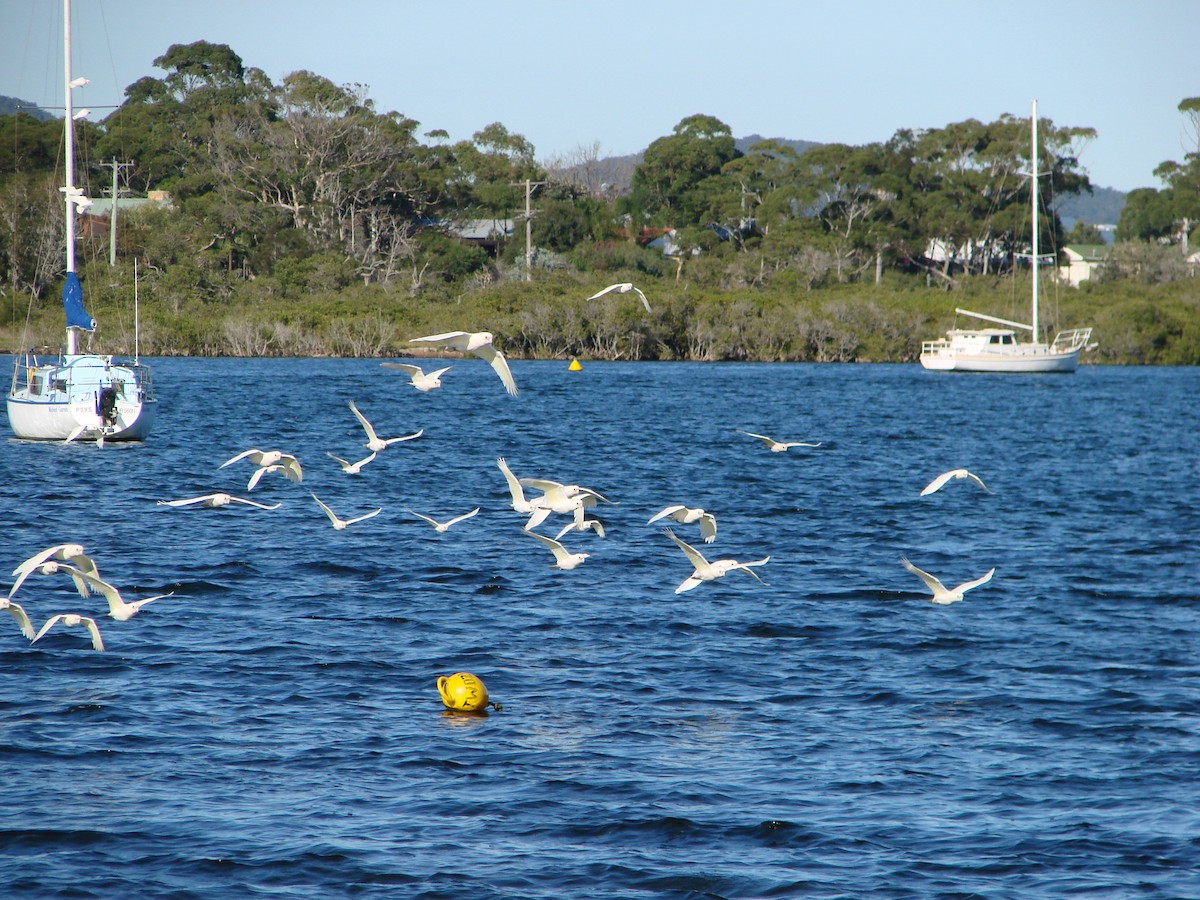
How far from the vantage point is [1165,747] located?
14773 mm

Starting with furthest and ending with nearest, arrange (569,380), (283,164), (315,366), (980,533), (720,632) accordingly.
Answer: (283,164) < (315,366) < (569,380) < (980,533) < (720,632)

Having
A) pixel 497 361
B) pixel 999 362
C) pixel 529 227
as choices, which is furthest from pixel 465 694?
pixel 529 227

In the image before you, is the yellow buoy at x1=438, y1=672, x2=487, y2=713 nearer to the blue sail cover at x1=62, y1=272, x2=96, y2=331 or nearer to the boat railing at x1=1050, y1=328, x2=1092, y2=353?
the blue sail cover at x1=62, y1=272, x2=96, y2=331

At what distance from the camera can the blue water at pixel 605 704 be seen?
1197 centimetres

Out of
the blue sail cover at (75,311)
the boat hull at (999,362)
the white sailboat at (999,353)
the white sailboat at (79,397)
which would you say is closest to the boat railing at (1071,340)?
the white sailboat at (999,353)

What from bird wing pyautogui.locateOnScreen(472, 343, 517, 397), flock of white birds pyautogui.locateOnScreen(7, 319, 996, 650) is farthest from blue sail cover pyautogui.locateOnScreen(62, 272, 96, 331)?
bird wing pyautogui.locateOnScreen(472, 343, 517, 397)

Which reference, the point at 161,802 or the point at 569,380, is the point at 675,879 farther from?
the point at 569,380

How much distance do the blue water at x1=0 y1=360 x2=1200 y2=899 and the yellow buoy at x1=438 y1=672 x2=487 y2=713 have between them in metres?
0.29

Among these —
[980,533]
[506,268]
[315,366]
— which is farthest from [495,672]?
[506,268]

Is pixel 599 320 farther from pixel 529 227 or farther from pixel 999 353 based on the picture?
pixel 999 353

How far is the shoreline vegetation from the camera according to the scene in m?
86.1

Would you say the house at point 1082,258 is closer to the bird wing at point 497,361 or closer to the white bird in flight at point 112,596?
the bird wing at point 497,361

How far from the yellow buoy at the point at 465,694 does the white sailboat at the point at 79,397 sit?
23.5 metres

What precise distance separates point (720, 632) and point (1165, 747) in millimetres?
6181
